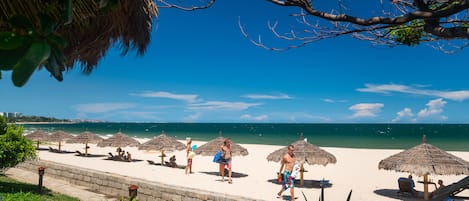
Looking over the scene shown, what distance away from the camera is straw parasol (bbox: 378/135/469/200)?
328 inches

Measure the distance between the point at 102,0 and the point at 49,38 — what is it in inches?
7.2

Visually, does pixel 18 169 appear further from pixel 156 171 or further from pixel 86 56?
pixel 86 56

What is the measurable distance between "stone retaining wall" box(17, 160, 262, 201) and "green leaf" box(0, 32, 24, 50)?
6.69 m

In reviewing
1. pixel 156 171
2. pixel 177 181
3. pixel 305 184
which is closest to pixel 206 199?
pixel 177 181

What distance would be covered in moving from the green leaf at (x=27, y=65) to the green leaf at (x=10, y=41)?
0.10 meters

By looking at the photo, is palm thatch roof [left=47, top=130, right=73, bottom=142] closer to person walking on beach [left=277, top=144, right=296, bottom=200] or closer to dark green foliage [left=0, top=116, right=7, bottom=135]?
dark green foliage [left=0, top=116, right=7, bottom=135]

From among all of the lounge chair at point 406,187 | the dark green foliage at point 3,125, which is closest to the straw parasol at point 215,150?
the lounge chair at point 406,187

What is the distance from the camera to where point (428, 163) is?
27.6ft

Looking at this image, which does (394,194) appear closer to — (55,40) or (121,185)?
(121,185)

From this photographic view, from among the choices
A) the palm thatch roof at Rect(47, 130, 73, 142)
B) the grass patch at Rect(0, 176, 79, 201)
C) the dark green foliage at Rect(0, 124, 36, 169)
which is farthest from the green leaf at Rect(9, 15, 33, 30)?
the palm thatch roof at Rect(47, 130, 73, 142)

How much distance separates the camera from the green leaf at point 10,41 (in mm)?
745

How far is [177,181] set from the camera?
11.0 meters

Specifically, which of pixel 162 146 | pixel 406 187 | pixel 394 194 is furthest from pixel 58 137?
pixel 406 187

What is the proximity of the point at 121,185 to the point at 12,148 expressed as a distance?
2.84 meters
